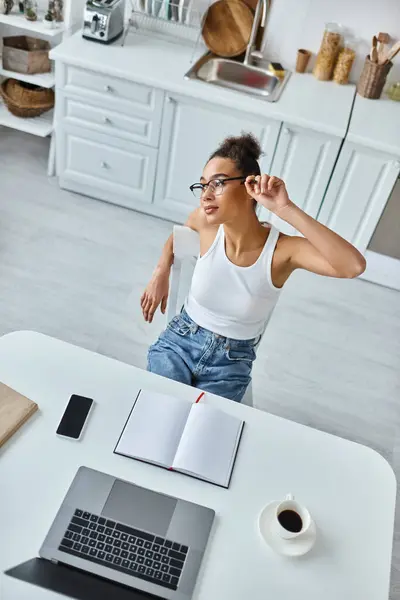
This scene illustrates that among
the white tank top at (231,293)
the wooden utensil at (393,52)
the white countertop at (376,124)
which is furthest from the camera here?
the wooden utensil at (393,52)

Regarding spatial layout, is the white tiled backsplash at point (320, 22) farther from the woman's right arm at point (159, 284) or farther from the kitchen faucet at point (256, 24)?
the woman's right arm at point (159, 284)

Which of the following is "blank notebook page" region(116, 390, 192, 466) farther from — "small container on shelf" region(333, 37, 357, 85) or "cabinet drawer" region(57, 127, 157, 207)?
"small container on shelf" region(333, 37, 357, 85)

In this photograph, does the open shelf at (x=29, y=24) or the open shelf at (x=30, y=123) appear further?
the open shelf at (x=30, y=123)

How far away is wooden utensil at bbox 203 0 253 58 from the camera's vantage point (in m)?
2.93

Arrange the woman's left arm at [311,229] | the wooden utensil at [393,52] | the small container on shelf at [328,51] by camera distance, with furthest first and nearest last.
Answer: the small container on shelf at [328,51], the wooden utensil at [393,52], the woman's left arm at [311,229]

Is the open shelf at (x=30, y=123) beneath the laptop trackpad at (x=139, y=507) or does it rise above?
beneath

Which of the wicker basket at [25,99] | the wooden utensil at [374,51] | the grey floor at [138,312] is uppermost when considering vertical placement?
the wooden utensil at [374,51]

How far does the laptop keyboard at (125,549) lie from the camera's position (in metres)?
1.19

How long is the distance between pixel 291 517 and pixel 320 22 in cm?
252

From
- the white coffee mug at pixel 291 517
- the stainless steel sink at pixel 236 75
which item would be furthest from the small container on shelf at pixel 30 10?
the white coffee mug at pixel 291 517

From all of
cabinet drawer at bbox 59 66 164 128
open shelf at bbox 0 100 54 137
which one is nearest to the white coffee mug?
cabinet drawer at bbox 59 66 164 128

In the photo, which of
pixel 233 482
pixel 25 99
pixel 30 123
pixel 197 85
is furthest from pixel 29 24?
pixel 233 482

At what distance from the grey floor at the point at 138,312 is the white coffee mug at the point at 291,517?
1.02 metres

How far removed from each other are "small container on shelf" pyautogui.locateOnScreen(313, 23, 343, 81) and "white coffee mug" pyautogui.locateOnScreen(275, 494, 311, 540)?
7.64 feet
